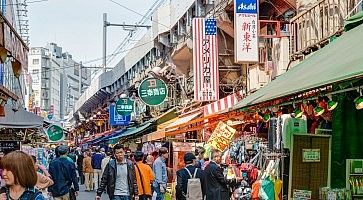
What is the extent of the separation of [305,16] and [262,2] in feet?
15.6

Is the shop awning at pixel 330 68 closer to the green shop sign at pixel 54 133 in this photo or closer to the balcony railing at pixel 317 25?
the balcony railing at pixel 317 25

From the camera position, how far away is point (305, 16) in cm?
1575

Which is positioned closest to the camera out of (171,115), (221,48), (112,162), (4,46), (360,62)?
(360,62)

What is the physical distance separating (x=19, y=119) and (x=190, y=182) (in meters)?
7.86

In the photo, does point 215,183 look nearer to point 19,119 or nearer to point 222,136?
point 222,136

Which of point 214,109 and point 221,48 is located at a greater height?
point 221,48

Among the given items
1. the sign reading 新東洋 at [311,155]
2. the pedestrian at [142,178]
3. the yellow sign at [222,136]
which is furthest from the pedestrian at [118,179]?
the sign reading 新東洋 at [311,155]

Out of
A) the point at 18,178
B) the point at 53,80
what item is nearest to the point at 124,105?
the point at 18,178

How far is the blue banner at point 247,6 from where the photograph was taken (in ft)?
57.4

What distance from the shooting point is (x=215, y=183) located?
42.5 feet

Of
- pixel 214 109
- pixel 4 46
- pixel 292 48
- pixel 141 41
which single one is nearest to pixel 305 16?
pixel 292 48

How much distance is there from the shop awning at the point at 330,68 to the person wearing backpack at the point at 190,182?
3694 millimetres

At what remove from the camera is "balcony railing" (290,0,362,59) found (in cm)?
1402

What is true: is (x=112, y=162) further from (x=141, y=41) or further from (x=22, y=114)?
(x=141, y=41)
